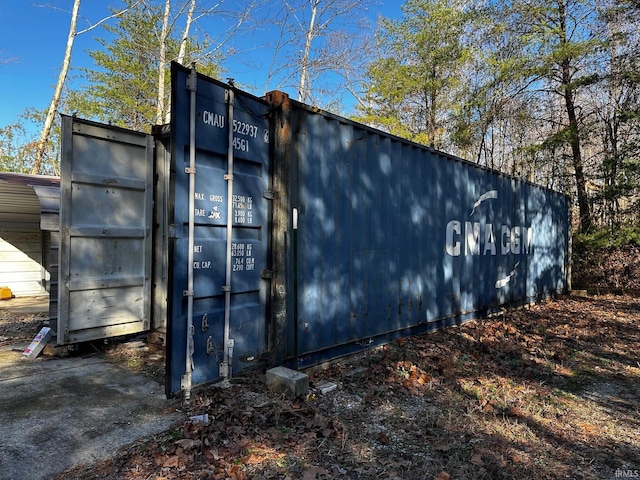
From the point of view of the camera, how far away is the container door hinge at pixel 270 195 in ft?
14.0

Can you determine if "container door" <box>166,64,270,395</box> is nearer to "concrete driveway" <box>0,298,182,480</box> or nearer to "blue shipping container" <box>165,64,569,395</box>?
"blue shipping container" <box>165,64,569,395</box>

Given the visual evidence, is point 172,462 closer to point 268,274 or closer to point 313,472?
point 313,472

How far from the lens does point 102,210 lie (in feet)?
16.2

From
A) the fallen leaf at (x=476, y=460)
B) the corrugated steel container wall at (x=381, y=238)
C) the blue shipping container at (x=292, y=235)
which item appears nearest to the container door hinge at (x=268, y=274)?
the blue shipping container at (x=292, y=235)

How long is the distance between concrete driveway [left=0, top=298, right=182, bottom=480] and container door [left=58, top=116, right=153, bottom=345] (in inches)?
21.9

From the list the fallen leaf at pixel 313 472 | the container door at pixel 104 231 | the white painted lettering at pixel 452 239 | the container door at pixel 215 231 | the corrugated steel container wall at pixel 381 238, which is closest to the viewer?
the fallen leaf at pixel 313 472

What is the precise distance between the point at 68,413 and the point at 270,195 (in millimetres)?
2610

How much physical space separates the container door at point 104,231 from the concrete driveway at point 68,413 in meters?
0.56

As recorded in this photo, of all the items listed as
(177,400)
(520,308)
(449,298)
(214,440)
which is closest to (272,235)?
(177,400)

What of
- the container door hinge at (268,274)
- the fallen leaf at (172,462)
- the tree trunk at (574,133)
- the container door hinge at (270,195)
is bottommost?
the fallen leaf at (172,462)

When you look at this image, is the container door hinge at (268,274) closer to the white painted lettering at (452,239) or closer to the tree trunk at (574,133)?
the white painted lettering at (452,239)

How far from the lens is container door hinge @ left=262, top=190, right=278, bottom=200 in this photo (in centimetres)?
428

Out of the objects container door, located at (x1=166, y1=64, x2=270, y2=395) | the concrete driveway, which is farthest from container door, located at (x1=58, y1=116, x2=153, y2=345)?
container door, located at (x1=166, y1=64, x2=270, y2=395)

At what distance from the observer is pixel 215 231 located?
12.7ft
